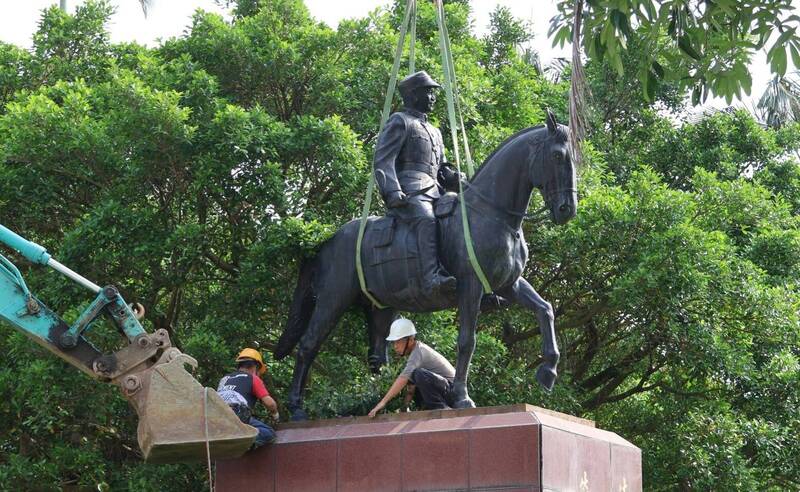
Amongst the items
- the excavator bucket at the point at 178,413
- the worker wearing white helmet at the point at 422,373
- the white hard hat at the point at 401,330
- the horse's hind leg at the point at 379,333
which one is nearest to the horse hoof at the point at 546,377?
the worker wearing white helmet at the point at 422,373

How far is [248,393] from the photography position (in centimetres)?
1141

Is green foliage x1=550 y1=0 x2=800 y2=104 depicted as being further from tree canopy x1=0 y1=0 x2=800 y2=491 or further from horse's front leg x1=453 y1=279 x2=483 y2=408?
tree canopy x1=0 y1=0 x2=800 y2=491

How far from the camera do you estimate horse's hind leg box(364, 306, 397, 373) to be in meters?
13.0

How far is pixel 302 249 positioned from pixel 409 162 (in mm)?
2427

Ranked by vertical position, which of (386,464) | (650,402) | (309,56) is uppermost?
(309,56)

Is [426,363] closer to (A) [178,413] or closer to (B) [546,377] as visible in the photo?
(B) [546,377]

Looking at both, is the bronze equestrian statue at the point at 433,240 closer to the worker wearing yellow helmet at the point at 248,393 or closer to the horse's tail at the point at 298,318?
the horse's tail at the point at 298,318

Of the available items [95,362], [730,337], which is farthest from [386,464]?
[730,337]

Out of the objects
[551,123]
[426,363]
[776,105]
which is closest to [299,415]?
[426,363]

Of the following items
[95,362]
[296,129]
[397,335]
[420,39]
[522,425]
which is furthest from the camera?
[420,39]

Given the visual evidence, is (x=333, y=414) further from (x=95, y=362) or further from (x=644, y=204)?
(x=644, y=204)

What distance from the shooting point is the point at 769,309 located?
17031 mm

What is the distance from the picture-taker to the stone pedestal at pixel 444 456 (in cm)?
1023

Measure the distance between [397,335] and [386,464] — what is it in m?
1.30
